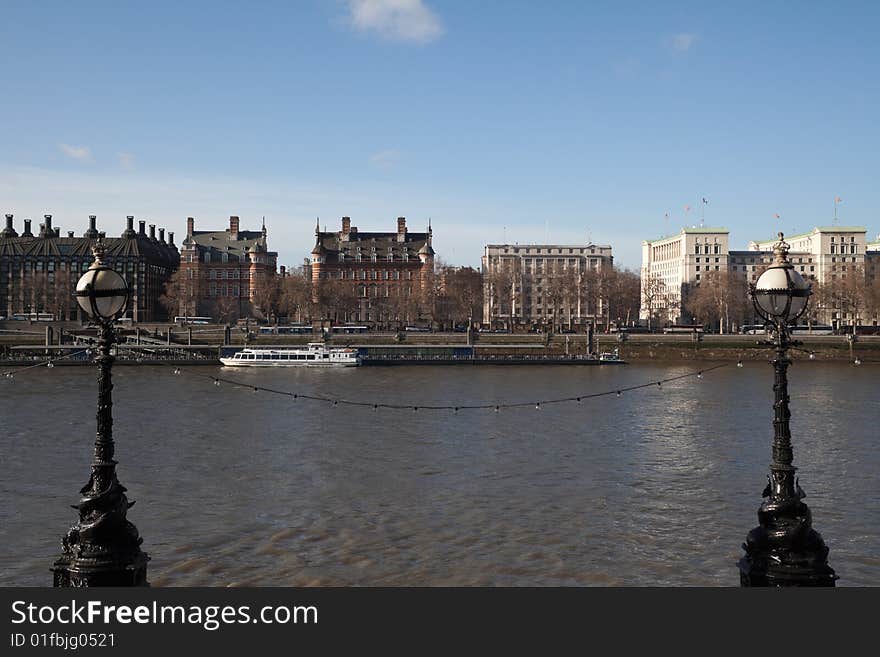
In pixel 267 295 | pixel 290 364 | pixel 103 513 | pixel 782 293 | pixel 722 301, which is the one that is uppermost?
pixel 267 295

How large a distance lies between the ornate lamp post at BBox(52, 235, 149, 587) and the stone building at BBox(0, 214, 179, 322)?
108 meters

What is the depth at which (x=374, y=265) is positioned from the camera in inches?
4860

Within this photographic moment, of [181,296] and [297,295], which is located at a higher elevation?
[181,296]

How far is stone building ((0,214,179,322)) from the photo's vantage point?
4363 inches

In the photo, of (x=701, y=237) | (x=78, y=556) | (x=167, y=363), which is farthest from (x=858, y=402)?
(x=701, y=237)

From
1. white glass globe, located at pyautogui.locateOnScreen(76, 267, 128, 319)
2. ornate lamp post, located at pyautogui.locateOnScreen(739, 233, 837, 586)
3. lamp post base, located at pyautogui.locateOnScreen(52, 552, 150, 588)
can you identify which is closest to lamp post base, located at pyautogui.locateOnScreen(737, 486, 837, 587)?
ornate lamp post, located at pyautogui.locateOnScreen(739, 233, 837, 586)

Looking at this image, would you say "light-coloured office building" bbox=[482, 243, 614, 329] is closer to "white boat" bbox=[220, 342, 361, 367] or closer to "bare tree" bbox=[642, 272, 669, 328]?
"bare tree" bbox=[642, 272, 669, 328]

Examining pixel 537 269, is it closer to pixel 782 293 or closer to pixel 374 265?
pixel 374 265

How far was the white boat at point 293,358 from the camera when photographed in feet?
223

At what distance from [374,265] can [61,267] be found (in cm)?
3986

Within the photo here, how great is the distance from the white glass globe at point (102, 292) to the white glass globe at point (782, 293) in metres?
6.02

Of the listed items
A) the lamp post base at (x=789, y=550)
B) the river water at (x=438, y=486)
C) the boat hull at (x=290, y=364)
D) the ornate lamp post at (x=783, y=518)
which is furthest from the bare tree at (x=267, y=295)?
the lamp post base at (x=789, y=550)

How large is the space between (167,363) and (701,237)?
4066 inches

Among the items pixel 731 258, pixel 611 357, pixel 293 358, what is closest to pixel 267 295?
pixel 293 358
